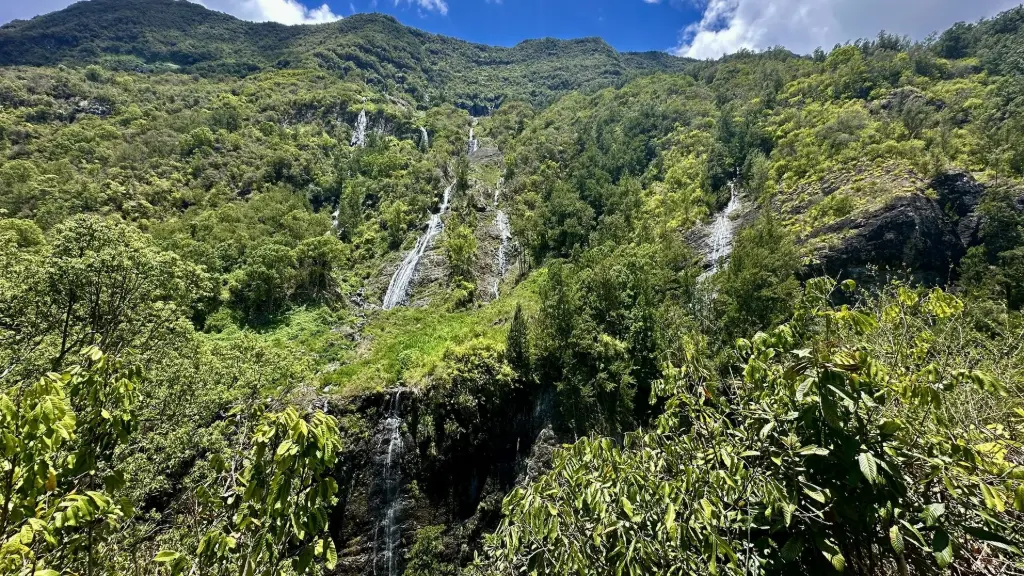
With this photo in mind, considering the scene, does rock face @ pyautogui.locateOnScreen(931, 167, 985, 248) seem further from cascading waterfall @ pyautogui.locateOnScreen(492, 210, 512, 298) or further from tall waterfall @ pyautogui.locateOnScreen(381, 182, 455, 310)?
tall waterfall @ pyautogui.locateOnScreen(381, 182, 455, 310)

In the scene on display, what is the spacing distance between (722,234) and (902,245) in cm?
927

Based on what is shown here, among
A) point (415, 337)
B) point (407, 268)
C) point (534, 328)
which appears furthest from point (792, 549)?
point (407, 268)

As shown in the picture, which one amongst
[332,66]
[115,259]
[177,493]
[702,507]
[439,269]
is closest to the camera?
[702,507]

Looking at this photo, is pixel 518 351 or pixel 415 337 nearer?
pixel 518 351

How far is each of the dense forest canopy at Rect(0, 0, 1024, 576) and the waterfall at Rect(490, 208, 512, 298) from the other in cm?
70

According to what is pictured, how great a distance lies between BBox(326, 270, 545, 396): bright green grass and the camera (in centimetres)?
1781

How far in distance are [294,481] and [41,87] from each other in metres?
78.9

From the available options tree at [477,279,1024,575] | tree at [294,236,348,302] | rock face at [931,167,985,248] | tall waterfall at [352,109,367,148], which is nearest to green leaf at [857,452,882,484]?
tree at [477,279,1024,575]

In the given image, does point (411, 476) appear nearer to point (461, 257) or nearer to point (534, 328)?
point (534, 328)

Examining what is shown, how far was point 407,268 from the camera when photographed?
33.0 m

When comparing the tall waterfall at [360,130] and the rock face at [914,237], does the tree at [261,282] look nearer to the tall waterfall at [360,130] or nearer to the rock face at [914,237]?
the rock face at [914,237]

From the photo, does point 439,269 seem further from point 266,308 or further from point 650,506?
point 650,506

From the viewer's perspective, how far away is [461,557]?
15.9 meters

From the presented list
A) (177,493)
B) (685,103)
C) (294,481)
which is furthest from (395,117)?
(294,481)
